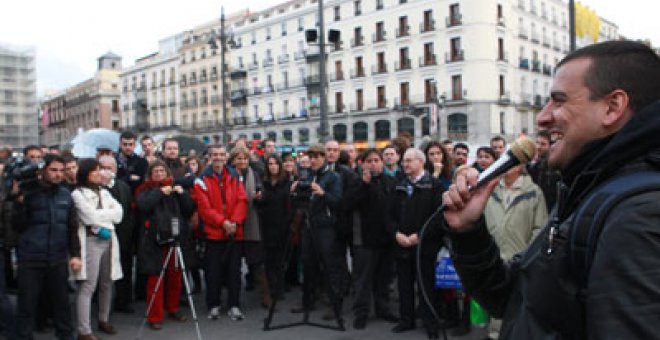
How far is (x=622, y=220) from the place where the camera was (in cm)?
106

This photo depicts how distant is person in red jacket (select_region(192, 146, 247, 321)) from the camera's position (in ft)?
23.3

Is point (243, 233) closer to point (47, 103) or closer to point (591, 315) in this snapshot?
point (591, 315)

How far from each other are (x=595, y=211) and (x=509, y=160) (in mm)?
593

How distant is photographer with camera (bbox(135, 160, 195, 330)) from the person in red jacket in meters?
0.25

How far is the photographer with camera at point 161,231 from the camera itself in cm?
677

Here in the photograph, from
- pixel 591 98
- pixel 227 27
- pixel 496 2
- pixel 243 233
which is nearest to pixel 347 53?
pixel 496 2

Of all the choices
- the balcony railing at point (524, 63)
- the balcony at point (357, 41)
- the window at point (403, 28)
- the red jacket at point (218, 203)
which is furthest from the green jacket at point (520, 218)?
the balcony at point (357, 41)

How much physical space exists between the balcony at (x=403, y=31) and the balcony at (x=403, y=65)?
2.31 meters

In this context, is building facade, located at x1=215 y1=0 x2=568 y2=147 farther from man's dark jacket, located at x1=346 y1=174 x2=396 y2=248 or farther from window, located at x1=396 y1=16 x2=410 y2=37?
man's dark jacket, located at x1=346 y1=174 x2=396 y2=248

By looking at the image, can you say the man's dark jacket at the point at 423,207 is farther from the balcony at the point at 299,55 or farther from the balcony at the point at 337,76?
the balcony at the point at 299,55

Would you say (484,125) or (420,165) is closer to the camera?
(420,165)

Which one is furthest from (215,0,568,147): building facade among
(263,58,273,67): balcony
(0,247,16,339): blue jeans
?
(0,247,16,339): blue jeans

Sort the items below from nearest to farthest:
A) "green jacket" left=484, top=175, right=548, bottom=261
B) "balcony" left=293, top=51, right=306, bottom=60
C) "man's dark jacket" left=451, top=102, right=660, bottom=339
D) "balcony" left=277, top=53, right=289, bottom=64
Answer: "man's dark jacket" left=451, top=102, right=660, bottom=339 < "green jacket" left=484, top=175, right=548, bottom=261 < "balcony" left=293, top=51, right=306, bottom=60 < "balcony" left=277, top=53, right=289, bottom=64

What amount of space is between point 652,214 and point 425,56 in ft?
164
